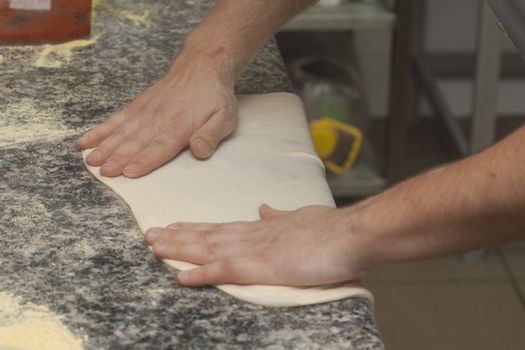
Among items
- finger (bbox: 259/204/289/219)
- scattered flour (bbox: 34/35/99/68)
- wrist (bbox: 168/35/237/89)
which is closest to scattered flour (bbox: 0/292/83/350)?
finger (bbox: 259/204/289/219)

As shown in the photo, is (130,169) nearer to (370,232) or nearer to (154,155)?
(154,155)

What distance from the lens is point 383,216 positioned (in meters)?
0.97

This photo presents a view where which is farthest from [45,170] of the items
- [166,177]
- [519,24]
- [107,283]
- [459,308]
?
[459,308]

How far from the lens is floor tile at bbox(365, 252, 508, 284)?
94.2 inches

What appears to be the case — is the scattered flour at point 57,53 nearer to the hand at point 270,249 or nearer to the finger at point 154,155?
the finger at point 154,155

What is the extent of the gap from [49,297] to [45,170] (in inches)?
10.6

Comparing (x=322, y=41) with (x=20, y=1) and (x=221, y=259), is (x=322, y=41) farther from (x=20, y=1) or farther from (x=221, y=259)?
(x=221, y=259)

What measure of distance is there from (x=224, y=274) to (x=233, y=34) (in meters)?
0.48

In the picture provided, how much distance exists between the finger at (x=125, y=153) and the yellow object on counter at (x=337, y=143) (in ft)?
3.96

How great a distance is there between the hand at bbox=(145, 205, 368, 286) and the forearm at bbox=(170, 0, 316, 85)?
1.07ft

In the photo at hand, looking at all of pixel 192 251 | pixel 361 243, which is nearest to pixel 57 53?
pixel 192 251

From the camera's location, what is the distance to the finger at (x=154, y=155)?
1.16m

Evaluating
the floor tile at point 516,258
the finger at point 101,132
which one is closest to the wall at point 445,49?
the floor tile at point 516,258

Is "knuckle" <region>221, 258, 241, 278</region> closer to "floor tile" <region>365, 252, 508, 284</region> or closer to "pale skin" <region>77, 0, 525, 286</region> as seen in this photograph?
"pale skin" <region>77, 0, 525, 286</region>
